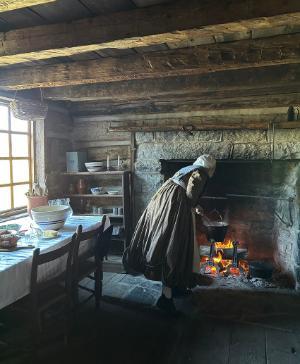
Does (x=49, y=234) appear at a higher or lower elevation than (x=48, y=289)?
higher

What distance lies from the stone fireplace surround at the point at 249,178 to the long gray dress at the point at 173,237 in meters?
1.02

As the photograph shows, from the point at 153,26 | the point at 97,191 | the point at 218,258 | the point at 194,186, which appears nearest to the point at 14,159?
the point at 97,191

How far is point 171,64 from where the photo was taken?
92.6 inches

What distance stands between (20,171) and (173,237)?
2.19m

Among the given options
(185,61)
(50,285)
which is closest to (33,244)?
(50,285)

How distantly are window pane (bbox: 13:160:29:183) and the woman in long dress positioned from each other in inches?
71.6

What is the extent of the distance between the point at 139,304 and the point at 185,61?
95.7 inches

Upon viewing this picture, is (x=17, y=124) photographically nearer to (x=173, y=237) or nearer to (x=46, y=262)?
(x=46, y=262)

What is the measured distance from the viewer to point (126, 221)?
4.33 m

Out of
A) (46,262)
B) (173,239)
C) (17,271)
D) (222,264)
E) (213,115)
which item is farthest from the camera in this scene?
(222,264)

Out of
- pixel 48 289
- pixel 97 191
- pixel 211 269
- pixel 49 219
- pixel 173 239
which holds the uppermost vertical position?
pixel 97 191

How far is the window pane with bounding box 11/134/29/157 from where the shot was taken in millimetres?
3705

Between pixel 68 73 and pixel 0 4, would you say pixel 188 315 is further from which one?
pixel 0 4

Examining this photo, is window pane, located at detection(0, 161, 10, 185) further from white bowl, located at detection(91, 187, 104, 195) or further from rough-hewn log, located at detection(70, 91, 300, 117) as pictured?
rough-hewn log, located at detection(70, 91, 300, 117)
